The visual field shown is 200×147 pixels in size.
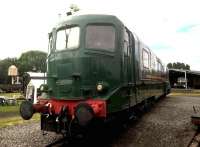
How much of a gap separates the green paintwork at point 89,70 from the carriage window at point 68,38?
128 millimetres

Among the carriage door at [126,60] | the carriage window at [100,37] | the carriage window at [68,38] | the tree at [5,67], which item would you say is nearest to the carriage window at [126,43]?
the carriage door at [126,60]

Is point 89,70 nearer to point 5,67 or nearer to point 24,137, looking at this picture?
point 24,137

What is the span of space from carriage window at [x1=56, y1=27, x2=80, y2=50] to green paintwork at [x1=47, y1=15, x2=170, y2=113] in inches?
5.1

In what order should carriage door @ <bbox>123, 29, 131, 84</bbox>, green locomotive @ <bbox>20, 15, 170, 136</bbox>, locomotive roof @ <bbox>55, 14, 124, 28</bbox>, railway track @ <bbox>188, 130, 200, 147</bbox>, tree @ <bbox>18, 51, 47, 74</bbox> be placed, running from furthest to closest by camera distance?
tree @ <bbox>18, 51, 47, 74</bbox>
carriage door @ <bbox>123, 29, 131, 84</bbox>
railway track @ <bbox>188, 130, 200, 147</bbox>
locomotive roof @ <bbox>55, 14, 124, 28</bbox>
green locomotive @ <bbox>20, 15, 170, 136</bbox>

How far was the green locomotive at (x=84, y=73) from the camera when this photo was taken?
7477mm

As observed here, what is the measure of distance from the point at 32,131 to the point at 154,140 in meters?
3.85

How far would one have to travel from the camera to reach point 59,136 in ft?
31.4

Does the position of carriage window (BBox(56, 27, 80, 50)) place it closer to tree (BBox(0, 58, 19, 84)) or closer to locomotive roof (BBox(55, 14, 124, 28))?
locomotive roof (BBox(55, 14, 124, 28))

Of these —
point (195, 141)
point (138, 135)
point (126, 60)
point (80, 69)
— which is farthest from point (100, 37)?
point (195, 141)

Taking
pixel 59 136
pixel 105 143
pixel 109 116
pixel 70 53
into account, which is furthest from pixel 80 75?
pixel 59 136

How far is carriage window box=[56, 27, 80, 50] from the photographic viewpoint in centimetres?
803

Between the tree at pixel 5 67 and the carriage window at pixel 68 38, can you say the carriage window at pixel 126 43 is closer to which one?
the carriage window at pixel 68 38

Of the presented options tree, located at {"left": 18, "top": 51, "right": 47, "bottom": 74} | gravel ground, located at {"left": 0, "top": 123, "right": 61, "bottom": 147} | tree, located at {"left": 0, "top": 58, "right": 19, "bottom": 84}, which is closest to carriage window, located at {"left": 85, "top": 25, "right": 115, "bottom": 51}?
gravel ground, located at {"left": 0, "top": 123, "right": 61, "bottom": 147}

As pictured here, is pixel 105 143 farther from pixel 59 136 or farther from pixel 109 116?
pixel 59 136
